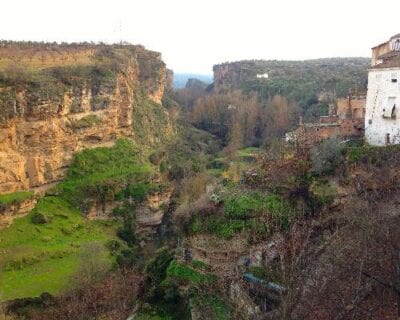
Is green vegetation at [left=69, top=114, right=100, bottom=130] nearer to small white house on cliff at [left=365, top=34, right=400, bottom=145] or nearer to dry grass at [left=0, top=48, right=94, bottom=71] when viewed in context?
dry grass at [left=0, top=48, right=94, bottom=71]

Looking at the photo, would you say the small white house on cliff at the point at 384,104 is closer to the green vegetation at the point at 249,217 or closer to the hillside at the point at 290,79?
the green vegetation at the point at 249,217

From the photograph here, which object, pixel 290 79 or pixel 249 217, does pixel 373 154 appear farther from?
pixel 290 79

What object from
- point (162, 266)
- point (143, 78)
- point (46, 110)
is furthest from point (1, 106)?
point (143, 78)

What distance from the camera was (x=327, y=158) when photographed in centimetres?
2091

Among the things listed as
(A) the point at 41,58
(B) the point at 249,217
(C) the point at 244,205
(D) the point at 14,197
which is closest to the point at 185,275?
(B) the point at 249,217

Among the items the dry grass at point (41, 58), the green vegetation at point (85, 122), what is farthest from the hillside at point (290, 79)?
the dry grass at point (41, 58)

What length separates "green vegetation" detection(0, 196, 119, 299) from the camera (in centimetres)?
2488

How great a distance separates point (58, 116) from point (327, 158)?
65.6ft

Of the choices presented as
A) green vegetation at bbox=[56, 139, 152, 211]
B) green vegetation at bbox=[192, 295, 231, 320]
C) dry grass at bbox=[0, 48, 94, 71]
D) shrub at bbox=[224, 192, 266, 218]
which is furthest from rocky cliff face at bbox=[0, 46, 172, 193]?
green vegetation at bbox=[192, 295, 231, 320]

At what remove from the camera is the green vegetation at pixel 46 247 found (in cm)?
2488

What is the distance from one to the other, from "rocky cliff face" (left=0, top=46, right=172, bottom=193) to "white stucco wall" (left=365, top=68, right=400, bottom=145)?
20.2 meters

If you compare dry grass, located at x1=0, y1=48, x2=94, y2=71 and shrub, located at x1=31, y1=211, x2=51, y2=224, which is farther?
dry grass, located at x1=0, y1=48, x2=94, y2=71

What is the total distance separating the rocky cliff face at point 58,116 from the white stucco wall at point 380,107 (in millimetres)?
20233

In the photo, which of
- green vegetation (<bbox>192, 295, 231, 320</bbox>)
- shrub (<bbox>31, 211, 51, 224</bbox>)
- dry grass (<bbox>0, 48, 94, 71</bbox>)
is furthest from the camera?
dry grass (<bbox>0, 48, 94, 71</bbox>)
